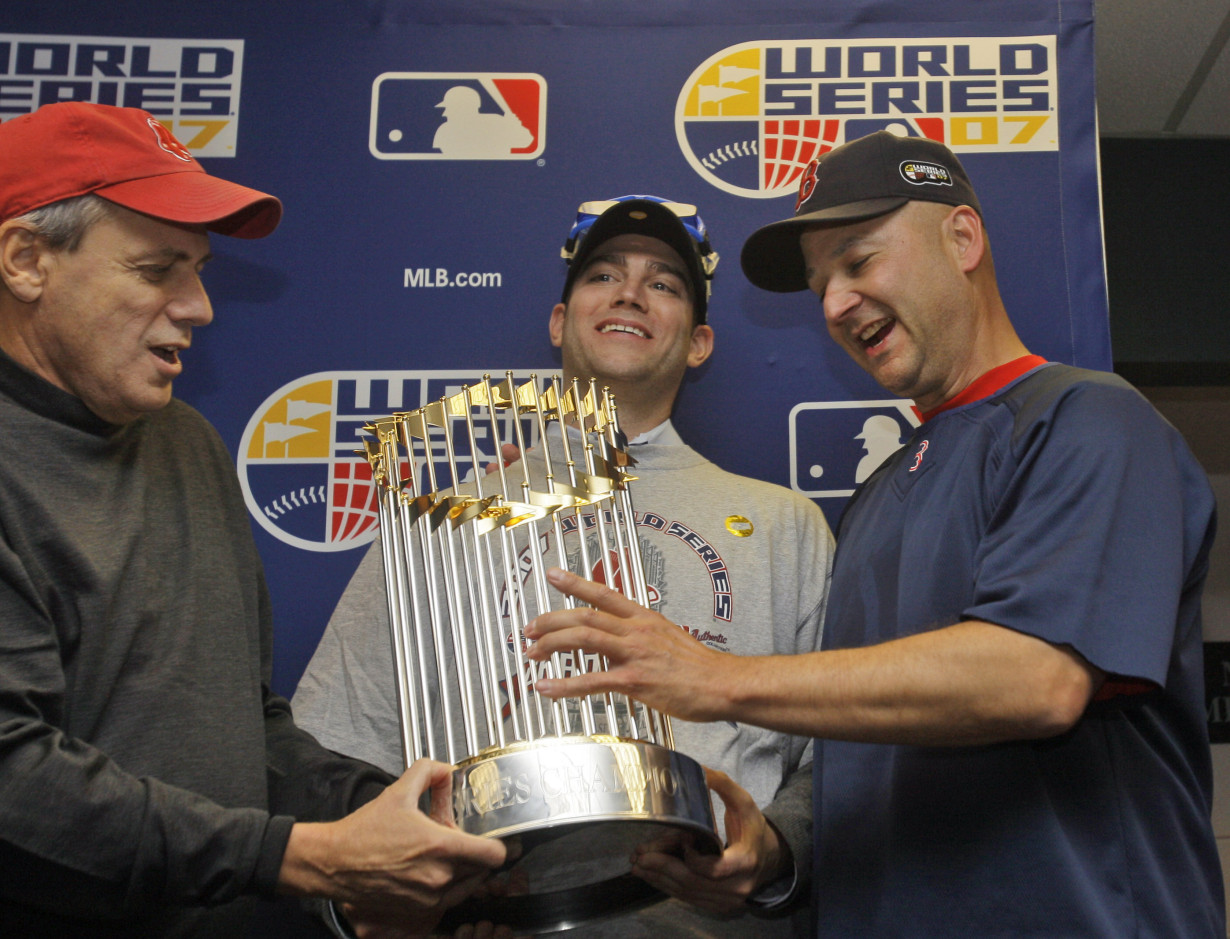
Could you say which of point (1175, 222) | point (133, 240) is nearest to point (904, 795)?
point (133, 240)

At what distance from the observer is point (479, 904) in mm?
1354

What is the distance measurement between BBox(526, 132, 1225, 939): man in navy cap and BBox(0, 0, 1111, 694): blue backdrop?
76cm

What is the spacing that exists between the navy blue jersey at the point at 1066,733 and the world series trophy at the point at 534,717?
249 mm

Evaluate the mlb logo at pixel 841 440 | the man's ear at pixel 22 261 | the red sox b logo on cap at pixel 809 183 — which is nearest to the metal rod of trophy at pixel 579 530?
the red sox b logo on cap at pixel 809 183

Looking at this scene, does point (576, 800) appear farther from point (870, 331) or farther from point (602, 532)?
point (870, 331)

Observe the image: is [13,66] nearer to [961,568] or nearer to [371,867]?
[371,867]

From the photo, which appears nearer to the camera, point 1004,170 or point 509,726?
point 509,726

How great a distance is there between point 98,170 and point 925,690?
3.73ft

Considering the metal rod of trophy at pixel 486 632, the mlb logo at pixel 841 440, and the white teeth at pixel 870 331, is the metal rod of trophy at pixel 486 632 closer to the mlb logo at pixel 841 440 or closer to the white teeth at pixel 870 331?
the white teeth at pixel 870 331

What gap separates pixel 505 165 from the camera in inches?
92.4

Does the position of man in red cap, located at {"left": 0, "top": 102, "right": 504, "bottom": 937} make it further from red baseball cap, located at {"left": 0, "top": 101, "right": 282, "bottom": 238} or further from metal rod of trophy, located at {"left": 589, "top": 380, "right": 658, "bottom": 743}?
metal rod of trophy, located at {"left": 589, "top": 380, "right": 658, "bottom": 743}

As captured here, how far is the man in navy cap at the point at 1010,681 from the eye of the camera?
1.18 meters

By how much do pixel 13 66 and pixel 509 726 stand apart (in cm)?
181

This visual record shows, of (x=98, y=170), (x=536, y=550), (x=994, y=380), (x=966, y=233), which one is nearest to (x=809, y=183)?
(x=966, y=233)
